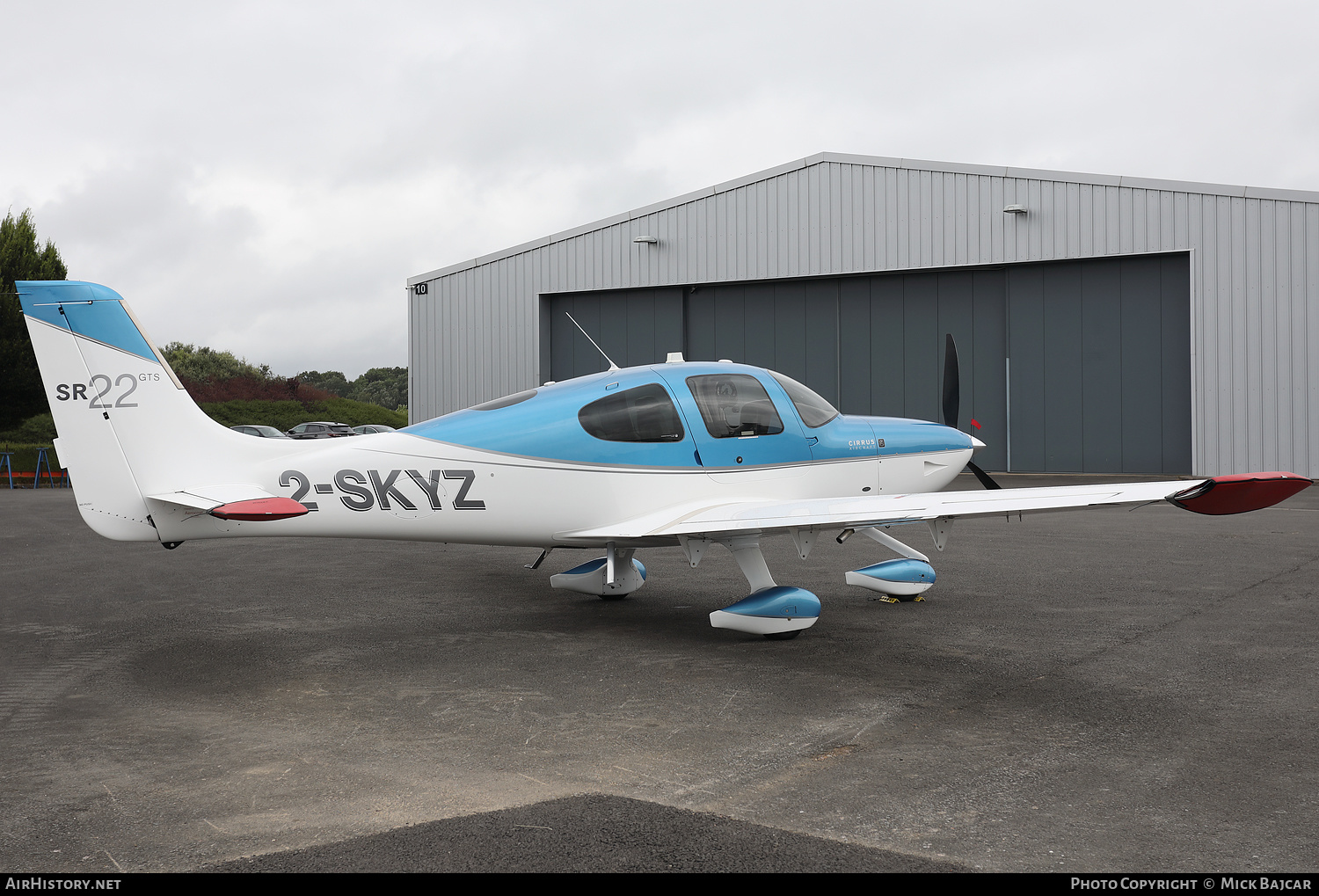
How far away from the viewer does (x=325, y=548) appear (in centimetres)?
1370

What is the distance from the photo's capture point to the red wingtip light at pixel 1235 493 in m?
5.18

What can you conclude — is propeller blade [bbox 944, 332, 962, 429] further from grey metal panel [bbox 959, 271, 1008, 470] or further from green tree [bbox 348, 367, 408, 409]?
green tree [bbox 348, 367, 408, 409]

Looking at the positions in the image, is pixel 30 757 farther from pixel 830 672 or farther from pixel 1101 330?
pixel 1101 330

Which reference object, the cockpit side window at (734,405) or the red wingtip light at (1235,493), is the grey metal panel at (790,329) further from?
the red wingtip light at (1235,493)

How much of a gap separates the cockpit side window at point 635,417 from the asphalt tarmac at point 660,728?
5.13 ft

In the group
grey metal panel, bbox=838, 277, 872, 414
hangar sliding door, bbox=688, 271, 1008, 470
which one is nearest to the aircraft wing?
hangar sliding door, bbox=688, 271, 1008, 470

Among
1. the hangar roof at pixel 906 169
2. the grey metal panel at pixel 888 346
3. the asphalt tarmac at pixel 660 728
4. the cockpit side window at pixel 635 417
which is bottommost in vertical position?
the asphalt tarmac at pixel 660 728

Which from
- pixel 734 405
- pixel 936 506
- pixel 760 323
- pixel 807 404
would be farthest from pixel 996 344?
pixel 936 506

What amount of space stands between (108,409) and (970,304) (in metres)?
22.4

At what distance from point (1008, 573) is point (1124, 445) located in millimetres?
15548

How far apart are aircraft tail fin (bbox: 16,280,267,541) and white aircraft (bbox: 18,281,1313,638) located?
0.01 m

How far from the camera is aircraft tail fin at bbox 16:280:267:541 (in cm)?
651

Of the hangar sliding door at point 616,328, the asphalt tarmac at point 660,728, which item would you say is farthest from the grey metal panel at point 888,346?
the asphalt tarmac at point 660,728

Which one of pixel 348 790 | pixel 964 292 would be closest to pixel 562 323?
pixel 964 292
